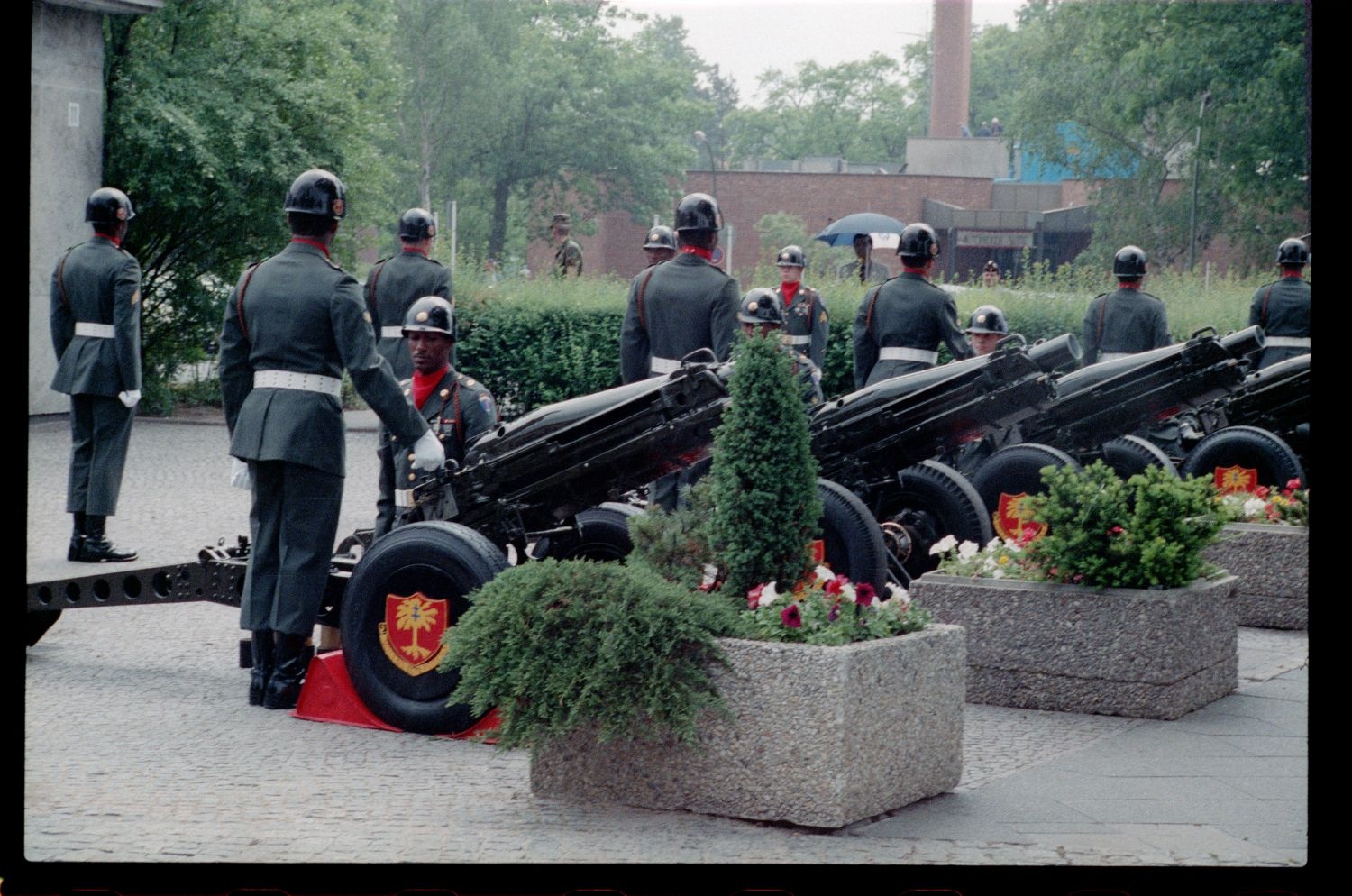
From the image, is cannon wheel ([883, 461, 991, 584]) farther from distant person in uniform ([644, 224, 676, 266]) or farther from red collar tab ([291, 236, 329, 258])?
distant person in uniform ([644, 224, 676, 266])

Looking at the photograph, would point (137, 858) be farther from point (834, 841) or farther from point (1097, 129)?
point (1097, 129)

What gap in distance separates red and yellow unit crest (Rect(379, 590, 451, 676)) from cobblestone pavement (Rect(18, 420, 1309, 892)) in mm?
269

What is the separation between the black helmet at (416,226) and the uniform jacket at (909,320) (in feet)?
8.80

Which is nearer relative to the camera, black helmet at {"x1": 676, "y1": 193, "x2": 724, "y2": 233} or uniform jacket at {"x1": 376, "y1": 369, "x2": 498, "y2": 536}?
uniform jacket at {"x1": 376, "y1": 369, "x2": 498, "y2": 536}

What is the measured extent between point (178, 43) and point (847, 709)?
17447mm

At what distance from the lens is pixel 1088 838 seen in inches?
200

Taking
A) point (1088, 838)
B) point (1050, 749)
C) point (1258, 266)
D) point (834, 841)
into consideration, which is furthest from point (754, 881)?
point (1258, 266)

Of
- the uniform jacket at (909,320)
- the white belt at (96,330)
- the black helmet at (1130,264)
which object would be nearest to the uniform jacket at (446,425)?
the white belt at (96,330)

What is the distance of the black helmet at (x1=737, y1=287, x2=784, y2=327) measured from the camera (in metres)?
9.34

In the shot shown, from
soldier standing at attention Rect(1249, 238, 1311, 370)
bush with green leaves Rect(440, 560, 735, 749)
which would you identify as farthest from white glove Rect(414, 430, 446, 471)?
soldier standing at attention Rect(1249, 238, 1311, 370)

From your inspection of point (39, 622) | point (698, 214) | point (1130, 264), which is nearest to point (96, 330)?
point (39, 622)

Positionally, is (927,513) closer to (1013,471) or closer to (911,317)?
(1013,471)

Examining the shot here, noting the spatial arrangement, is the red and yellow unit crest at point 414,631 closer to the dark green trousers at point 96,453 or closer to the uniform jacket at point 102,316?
the dark green trousers at point 96,453

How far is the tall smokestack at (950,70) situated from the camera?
197 ft
